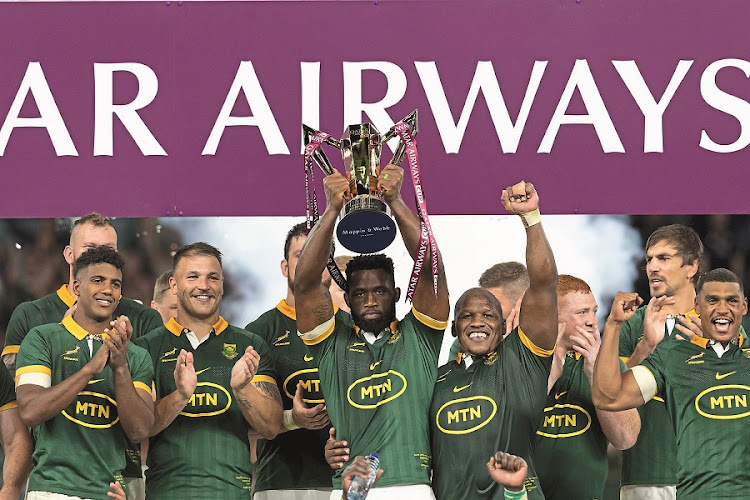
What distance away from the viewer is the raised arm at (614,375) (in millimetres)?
5461

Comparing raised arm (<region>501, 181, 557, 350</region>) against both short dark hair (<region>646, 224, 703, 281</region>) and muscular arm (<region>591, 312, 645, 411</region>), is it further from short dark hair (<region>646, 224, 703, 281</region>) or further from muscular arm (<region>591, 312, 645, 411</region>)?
short dark hair (<region>646, 224, 703, 281</region>)

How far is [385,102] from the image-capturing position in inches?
262

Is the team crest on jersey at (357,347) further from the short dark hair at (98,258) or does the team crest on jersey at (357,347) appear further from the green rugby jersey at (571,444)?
the short dark hair at (98,258)

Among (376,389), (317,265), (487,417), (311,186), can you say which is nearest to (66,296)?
(311,186)

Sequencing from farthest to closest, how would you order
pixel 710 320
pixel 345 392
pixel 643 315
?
pixel 643 315
pixel 710 320
pixel 345 392

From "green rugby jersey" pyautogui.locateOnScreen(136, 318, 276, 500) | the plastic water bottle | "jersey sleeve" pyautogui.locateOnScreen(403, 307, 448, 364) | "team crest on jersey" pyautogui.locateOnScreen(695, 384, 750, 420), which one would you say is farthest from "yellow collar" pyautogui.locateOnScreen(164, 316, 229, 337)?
"team crest on jersey" pyautogui.locateOnScreen(695, 384, 750, 420)

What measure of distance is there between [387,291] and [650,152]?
1996mm

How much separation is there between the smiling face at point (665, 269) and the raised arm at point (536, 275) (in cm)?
142

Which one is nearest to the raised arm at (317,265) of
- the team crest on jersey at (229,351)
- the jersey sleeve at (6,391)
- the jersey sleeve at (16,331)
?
the team crest on jersey at (229,351)

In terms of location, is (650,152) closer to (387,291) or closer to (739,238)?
(739,238)

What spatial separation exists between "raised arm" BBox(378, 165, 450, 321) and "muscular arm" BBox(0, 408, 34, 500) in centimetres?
209

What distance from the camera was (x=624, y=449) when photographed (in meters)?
6.02

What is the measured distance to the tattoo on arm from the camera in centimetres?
580

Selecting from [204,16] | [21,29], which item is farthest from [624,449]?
[21,29]
